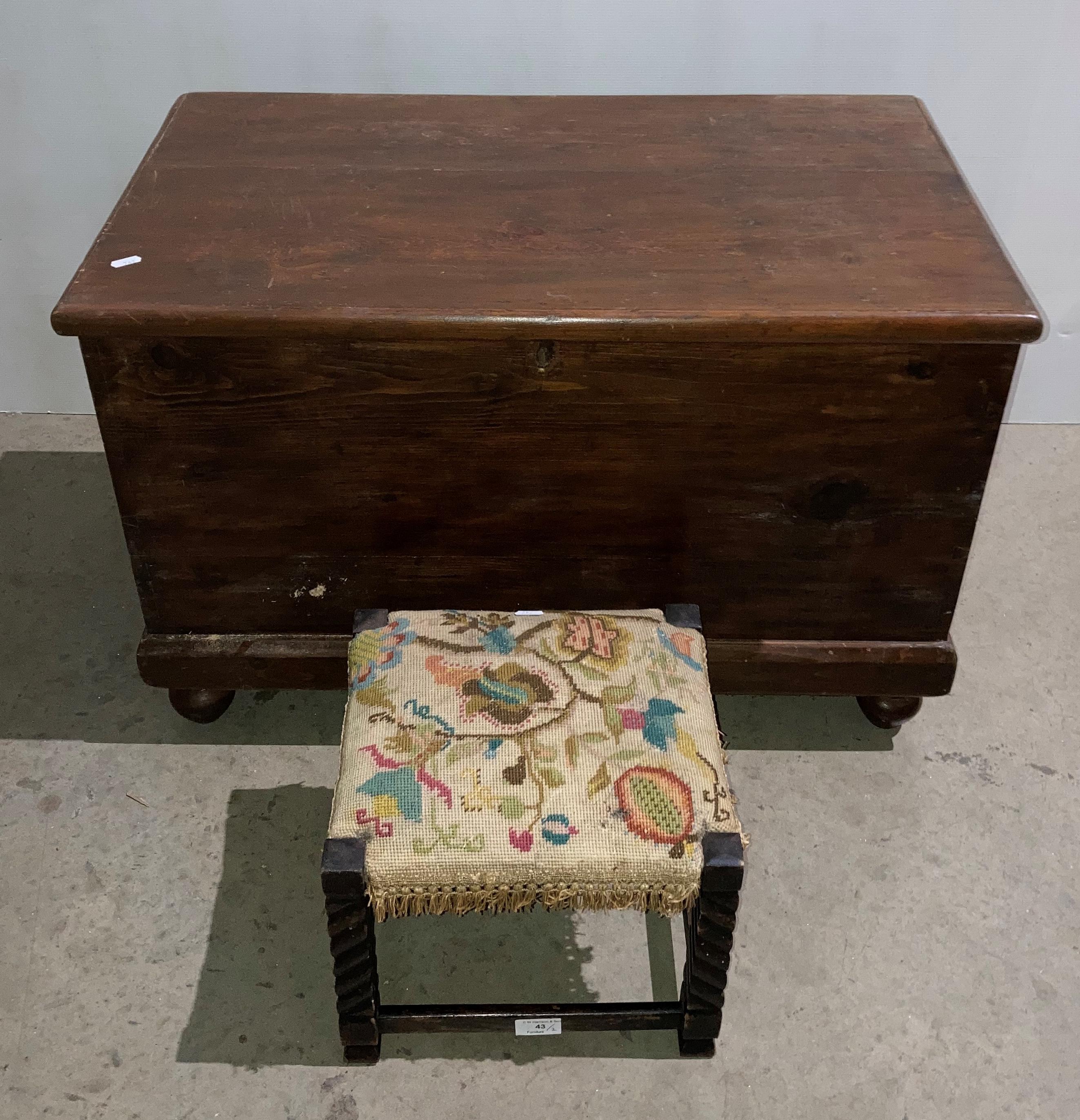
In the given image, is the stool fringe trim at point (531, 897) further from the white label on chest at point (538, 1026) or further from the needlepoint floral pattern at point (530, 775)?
the white label on chest at point (538, 1026)

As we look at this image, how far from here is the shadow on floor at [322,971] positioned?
1.47 m

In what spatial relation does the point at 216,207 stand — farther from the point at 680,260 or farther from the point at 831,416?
the point at 831,416

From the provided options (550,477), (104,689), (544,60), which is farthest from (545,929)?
(544,60)

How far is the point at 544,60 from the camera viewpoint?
6.37ft

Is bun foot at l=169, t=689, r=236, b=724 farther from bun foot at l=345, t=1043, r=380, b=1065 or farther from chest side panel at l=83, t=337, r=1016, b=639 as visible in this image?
bun foot at l=345, t=1043, r=380, b=1065

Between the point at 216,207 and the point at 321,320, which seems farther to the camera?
the point at 216,207

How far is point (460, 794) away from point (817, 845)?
63 centimetres

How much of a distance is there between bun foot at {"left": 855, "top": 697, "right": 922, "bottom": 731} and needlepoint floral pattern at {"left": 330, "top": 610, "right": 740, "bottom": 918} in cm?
50

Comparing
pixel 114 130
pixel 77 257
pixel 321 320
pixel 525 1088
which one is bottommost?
pixel 525 1088

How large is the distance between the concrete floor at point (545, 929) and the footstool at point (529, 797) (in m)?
0.09

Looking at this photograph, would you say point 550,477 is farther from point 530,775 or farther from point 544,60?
point 544,60

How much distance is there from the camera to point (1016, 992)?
1.51 m

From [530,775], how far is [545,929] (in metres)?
0.41

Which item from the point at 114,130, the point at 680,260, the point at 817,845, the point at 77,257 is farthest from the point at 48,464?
the point at 817,845
